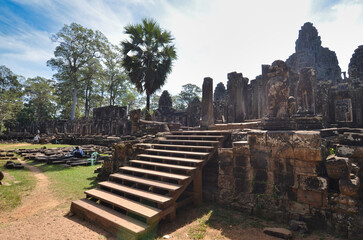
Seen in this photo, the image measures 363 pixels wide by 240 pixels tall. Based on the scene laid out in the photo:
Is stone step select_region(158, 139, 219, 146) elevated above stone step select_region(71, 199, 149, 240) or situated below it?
above

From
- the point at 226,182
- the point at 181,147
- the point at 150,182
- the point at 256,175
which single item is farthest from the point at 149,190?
the point at 256,175

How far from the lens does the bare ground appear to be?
3664 millimetres

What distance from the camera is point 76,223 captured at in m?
4.28

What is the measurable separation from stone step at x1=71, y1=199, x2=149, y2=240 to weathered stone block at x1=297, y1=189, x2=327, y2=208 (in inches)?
128

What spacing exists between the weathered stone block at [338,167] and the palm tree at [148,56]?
1569cm

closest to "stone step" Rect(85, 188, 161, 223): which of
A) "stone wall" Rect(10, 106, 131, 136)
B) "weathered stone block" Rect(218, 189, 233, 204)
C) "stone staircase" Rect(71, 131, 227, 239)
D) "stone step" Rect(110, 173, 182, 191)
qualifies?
"stone staircase" Rect(71, 131, 227, 239)

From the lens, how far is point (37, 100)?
39.6 meters

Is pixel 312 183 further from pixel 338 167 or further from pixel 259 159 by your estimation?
pixel 259 159

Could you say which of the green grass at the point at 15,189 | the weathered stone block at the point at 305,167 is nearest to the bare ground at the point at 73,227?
the green grass at the point at 15,189

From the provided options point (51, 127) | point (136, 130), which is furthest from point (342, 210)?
point (51, 127)

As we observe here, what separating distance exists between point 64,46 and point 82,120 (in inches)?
477

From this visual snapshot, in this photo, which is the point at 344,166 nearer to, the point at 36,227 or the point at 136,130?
the point at 36,227

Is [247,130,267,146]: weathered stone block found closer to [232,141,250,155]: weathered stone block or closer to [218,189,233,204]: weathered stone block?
[232,141,250,155]: weathered stone block

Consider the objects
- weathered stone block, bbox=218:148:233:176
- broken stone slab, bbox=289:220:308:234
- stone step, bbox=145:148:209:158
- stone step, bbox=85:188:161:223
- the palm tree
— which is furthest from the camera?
the palm tree
